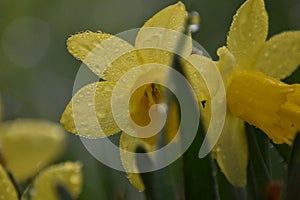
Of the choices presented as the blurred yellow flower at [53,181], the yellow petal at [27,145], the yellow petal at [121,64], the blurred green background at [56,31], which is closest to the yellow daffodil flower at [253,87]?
the yellow petal at [121,64]

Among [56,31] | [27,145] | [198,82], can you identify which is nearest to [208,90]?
[198,82]

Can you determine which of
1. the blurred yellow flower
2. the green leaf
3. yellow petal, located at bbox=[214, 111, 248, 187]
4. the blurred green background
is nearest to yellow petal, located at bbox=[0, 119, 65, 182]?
the blurred yellow flower

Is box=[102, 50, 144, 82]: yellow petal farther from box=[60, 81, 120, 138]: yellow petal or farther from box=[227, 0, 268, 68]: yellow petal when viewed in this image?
box=[227, 0, 268, 68]: yellow petal

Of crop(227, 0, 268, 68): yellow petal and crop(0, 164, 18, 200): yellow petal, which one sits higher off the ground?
crop(227, 0, 268, 68): yellow petal

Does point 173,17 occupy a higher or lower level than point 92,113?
higher

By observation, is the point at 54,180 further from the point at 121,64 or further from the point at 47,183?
the point at 121,64

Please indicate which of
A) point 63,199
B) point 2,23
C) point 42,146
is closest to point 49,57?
point 2,23
